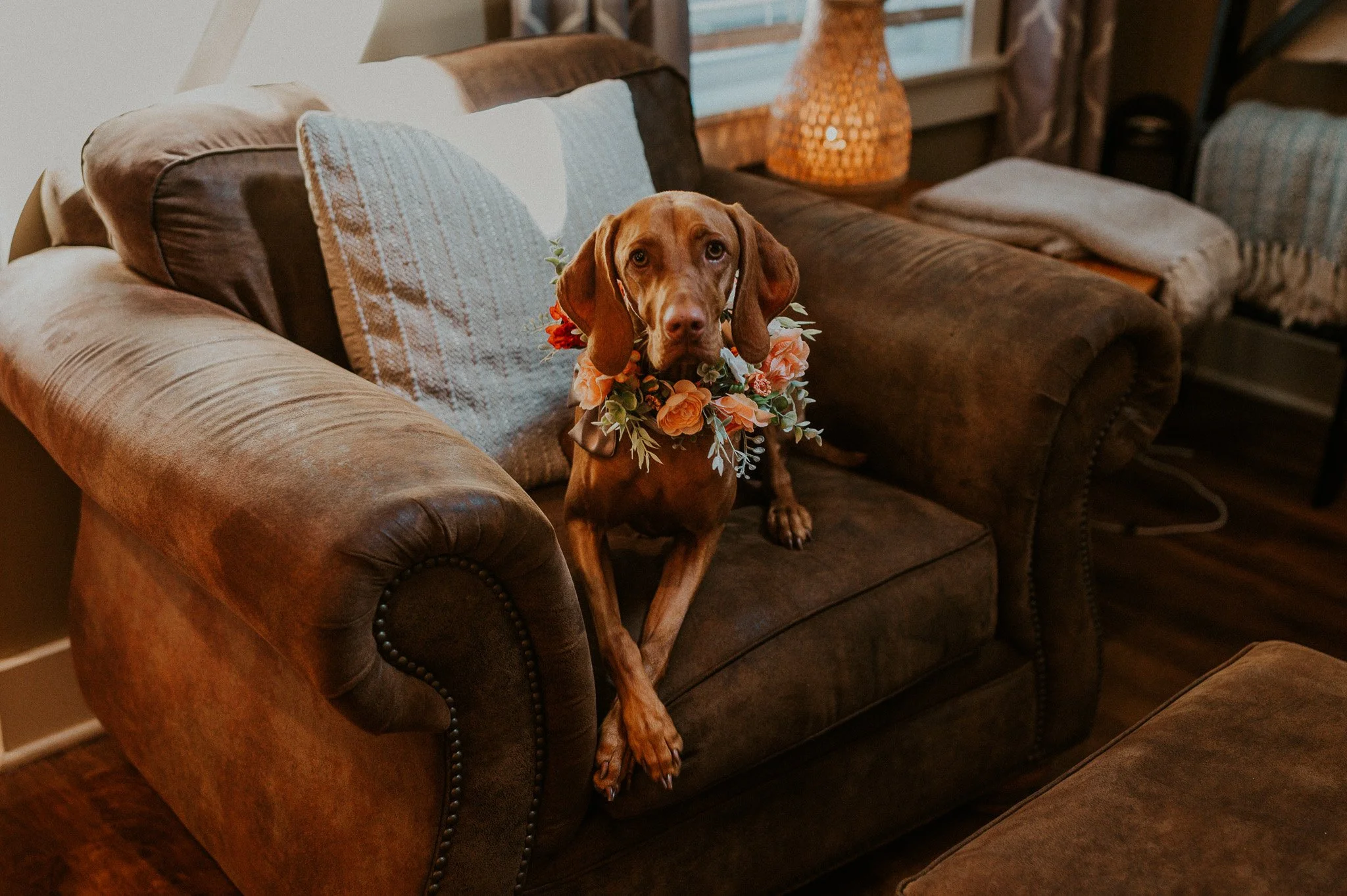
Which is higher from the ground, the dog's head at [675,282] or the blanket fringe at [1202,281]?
the dog's head at [675,282]

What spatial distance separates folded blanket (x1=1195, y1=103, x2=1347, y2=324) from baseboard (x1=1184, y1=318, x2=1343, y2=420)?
0.33 m

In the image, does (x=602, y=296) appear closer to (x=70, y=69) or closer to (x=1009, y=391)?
(x=1009, y=391)

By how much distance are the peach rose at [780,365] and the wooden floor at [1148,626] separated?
70 cm

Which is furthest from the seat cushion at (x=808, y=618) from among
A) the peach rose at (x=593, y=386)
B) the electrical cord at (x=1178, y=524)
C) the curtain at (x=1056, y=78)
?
the curtain at (x=1056, y=78)

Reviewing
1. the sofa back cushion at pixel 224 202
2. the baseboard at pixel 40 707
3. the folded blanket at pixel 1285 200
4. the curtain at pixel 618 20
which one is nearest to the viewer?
the sofa back cushion at pixel 224 202

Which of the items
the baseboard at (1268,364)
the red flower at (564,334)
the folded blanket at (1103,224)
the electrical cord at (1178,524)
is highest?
the red flower at (564,334)

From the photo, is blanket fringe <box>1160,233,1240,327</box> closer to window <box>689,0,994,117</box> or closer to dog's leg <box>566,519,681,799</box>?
window <box>689,0,994,117</box>

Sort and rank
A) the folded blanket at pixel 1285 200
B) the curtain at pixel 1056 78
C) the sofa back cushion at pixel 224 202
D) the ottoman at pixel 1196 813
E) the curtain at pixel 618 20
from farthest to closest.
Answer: the curtain at pixel 1056 78 < the folded blanket at pixel 1285 200 < the curtain at pixel 618 20 < the sofa back cushion at pixel 224 202 < the ottoman at pixel 1196 813

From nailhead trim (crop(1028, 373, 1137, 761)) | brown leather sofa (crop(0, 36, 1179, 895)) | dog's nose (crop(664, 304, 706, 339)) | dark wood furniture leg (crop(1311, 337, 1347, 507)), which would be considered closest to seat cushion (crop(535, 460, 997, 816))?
brown leather sofa (crop(0, 36, 1179, 895))

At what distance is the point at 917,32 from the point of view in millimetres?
2850

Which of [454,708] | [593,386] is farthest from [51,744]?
[593,386]

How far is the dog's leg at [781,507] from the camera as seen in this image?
1427 mm

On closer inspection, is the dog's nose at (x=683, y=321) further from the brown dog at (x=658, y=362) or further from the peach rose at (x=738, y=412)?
the peach rose at (x=738, y=412)

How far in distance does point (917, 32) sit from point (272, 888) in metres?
2.40
